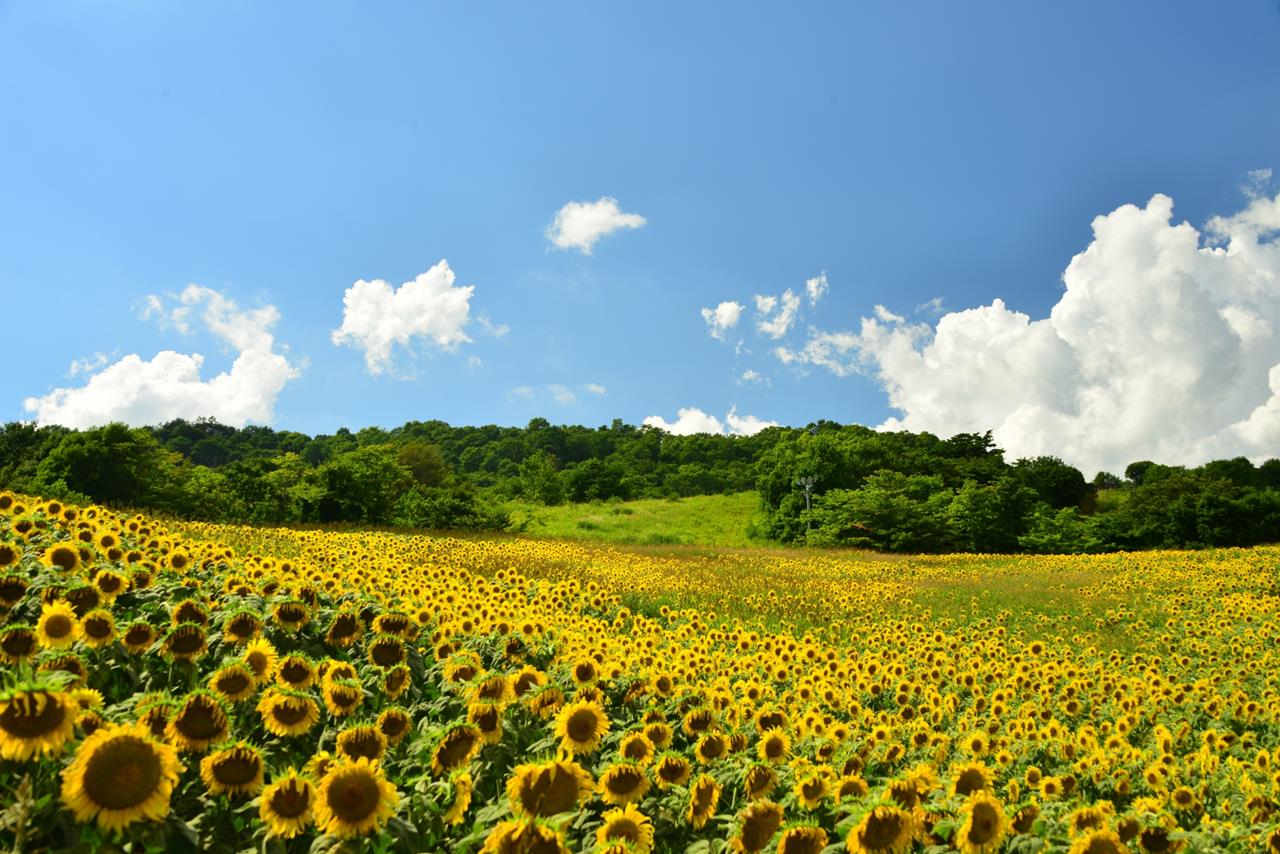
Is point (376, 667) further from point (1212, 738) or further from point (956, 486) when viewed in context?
point (956, 486)

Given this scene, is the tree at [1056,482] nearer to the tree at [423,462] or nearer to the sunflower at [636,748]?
the tree at [423,462]

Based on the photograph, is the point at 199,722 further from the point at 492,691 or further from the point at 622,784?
the point at 622,784

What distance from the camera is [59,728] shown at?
7.00ft

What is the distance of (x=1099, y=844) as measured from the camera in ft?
8.19

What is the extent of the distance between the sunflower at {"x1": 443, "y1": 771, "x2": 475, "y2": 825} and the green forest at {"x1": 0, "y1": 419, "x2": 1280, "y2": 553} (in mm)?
20532

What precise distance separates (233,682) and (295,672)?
285mm

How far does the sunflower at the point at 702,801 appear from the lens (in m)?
2.79

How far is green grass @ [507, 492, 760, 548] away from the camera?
40.1m

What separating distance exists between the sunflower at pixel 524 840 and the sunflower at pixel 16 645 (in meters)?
2.20

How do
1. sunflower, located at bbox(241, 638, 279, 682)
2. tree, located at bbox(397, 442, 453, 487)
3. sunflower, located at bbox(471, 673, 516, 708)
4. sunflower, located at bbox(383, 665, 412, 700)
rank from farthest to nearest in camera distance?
tree, located at bbox(397, 442, 453, 487) → sunflower, located at bbox(383, 665, 412, 700) → sunflower, located at bbox(471, 673, 516, 708) → sunflower, located at bbox(241, 638, 279, 682)

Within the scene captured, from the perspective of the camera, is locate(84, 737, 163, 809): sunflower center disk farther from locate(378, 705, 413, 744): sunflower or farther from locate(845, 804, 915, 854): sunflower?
locate(845, 804, 915, 854): sunflower

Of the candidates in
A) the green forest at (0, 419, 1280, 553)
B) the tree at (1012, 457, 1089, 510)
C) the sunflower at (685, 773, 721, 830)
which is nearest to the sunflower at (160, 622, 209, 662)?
the sunflower at (685, 773, 721, 830)

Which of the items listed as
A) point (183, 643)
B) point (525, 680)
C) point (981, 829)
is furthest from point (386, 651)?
point (981, 829)

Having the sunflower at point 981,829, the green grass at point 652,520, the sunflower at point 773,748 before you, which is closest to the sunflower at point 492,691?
the sunflower at point 773,748
